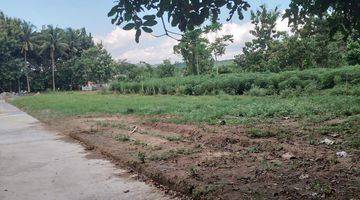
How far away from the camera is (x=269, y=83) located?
87.4 feet

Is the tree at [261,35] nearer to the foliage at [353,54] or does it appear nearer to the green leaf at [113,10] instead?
the foliage at [353,54]

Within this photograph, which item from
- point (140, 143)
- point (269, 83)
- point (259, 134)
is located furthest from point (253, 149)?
point (269, 83)

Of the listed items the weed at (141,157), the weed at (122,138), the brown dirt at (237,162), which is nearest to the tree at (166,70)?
the brown dirt at (237,162)

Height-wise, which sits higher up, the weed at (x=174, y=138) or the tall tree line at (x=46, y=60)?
the tall tree line at (x=46, y=60)

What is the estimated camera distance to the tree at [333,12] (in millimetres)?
5387

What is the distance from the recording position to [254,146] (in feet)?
29.9

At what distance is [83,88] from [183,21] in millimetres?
75156

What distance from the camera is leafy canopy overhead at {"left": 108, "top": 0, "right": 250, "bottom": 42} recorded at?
454cm

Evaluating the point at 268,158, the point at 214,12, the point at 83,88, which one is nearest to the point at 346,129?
the point at 268,158

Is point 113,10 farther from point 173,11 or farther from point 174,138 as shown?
point 174,138

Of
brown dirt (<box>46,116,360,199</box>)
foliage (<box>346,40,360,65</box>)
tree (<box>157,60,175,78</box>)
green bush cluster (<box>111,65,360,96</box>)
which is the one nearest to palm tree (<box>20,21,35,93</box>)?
tree (<box>157,60,175,78</box>)

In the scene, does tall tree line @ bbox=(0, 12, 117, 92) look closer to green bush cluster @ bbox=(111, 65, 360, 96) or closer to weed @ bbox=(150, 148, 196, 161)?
green bush cluster @ bbox=(111, 65, 360, 96)

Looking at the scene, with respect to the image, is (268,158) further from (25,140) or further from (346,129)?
(25,140)

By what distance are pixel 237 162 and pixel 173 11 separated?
3.90 metres
